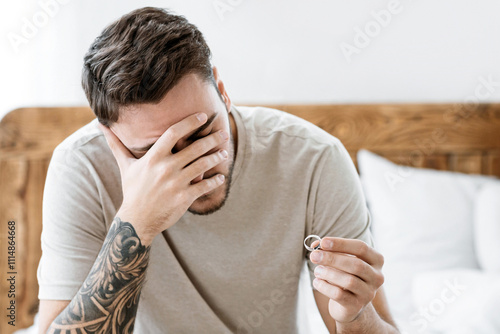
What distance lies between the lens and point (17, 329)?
1.51m

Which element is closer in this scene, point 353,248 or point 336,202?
point 353,248

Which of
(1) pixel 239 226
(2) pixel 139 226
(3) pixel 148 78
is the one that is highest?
(3) pixel 148 78

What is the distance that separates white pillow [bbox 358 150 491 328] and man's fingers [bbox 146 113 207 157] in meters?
0.93

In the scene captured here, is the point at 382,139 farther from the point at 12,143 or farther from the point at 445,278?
the point at 12,143

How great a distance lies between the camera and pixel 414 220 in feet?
5.15

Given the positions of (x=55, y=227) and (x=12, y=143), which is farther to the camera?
(x=12, y=143)

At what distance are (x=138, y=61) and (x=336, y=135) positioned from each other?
1.01 meters

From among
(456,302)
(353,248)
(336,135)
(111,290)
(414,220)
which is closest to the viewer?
(353,248)

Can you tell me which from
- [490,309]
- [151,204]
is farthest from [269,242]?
[490,309]

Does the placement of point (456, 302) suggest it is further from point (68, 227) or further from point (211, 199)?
point (68, 227)

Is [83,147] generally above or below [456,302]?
above

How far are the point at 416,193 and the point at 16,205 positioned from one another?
127cm

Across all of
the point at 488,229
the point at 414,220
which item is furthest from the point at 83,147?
the point at 488,229

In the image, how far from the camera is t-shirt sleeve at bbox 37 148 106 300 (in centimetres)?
94
